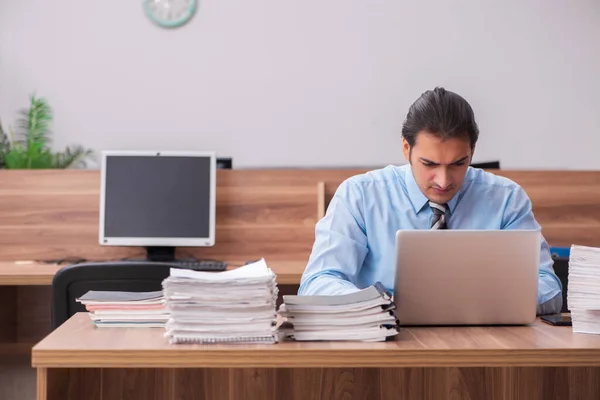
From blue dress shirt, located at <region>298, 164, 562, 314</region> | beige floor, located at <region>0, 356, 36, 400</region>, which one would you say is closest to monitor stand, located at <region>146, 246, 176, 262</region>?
beige floor, located at <region>0, 356, 36, 400</region>

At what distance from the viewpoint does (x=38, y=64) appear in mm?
5082

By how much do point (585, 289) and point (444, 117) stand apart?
0.58 m

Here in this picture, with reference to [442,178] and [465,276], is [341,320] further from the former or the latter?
[442,178]

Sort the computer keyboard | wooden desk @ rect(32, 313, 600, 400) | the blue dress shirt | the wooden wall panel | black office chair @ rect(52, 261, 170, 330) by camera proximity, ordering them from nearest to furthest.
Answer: wooden desk @ rect(32, 313, 600, 400) → the blue dress shirt → black office chair @ rect(52, 261, 170, 330) → the computer keyboard → the wooden wall panel

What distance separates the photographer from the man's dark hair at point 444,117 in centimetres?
195

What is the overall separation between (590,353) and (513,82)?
4026 mm

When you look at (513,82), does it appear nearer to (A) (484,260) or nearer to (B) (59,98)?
(B) (59,98)

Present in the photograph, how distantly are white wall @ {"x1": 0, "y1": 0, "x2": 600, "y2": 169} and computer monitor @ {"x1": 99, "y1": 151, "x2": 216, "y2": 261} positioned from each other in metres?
1.70

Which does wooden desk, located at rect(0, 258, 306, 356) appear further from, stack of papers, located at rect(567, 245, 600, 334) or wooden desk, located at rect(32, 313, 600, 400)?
stack of papers, located at rect(567, 245, 600, 334)

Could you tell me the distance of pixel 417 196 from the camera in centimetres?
215

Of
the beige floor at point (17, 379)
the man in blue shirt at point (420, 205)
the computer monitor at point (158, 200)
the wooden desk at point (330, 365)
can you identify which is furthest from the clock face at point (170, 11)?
the wooden desk at point (330, 365)

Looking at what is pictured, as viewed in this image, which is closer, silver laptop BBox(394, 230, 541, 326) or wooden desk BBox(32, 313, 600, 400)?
wooden desk BBox(32, 313, 600, 400)

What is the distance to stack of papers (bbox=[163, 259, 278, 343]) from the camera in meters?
1.42

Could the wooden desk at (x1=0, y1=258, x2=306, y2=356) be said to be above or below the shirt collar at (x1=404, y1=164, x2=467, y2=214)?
below
